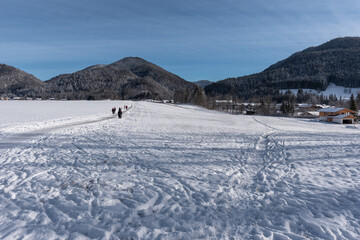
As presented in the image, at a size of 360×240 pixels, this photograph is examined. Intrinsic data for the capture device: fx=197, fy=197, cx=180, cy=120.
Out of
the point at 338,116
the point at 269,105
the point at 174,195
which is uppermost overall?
the point at 269,105

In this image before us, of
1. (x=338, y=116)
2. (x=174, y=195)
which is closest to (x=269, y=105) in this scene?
(x=338, y=116)

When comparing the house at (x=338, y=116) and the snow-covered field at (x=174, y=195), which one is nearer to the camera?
the snow-covered field at (x=174, y=195)

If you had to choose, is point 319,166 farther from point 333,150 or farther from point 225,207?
point 225,207

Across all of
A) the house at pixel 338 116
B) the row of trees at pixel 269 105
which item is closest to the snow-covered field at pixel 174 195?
the house at pixel 338 116

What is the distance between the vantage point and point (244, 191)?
285 inches

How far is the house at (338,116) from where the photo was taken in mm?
60681

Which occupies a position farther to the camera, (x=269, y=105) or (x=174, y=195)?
(x=269, y=105)

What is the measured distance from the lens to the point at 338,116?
202ft

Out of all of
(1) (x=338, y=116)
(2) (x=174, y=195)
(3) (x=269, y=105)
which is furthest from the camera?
(3) (x=269, y=105)

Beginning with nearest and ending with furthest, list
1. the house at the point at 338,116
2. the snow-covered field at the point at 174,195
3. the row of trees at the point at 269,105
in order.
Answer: the snow-covered field at the point at 174,195 → the house at the point at 338,116 → the row of trees at the point at 269,105

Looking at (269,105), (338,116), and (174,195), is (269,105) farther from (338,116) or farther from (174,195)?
(174,195)

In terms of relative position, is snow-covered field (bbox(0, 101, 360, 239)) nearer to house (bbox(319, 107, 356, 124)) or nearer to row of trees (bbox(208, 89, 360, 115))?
house (bbox(319, 107, 356, 124))

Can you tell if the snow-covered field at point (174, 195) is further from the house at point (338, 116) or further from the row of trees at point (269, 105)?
the row of trees at point (269, 105)

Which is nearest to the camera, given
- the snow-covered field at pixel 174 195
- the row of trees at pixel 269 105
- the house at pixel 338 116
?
the snow-covered field at pixel 174 195
